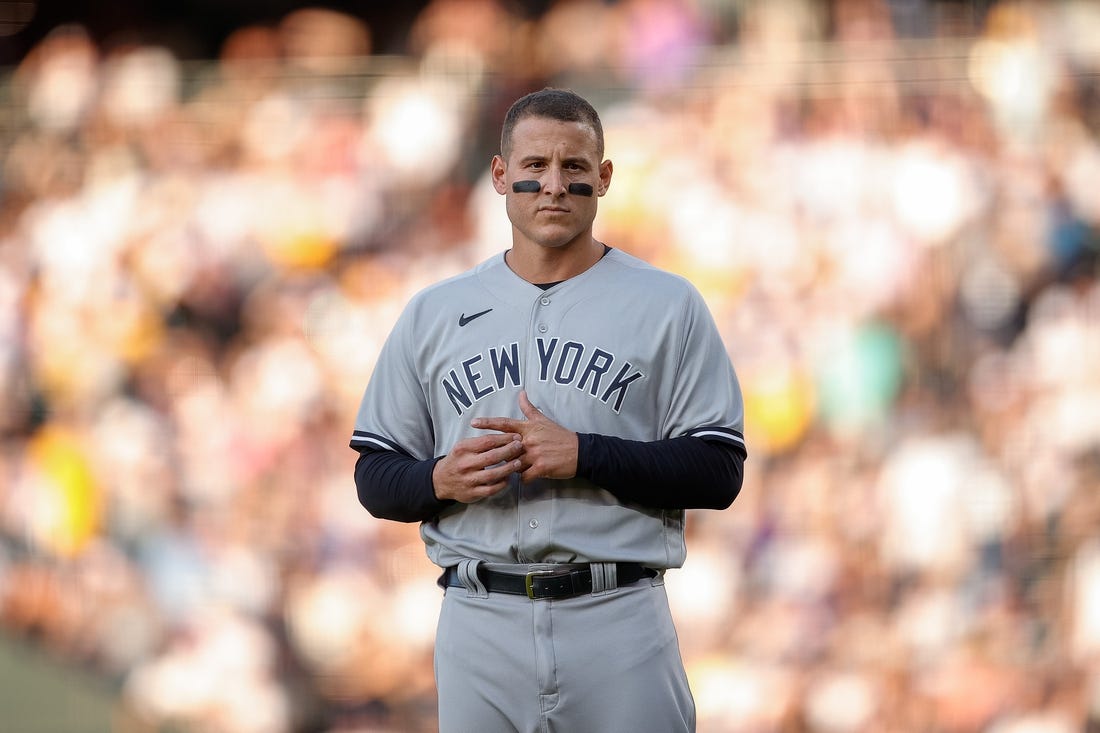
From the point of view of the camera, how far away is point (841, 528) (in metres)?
3.96

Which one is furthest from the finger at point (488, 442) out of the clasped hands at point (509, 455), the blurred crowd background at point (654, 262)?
the blurred crowd background at point (654, 262)

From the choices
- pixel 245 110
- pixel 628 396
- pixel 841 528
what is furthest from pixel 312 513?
pixel 628 396

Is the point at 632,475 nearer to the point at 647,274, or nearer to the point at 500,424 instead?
the point at 500,424

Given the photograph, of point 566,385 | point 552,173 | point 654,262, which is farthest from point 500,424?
point 654,262

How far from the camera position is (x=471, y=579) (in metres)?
1.84

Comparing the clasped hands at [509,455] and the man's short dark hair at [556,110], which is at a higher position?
the man's short dark hair at [556,110]

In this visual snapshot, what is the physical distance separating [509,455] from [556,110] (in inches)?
20.1

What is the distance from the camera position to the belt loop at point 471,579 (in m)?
1.84

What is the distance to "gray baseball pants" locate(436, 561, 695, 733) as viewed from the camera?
179 cm

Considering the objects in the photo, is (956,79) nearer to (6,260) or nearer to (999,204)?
(999,204)

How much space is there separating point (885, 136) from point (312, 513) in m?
2.23

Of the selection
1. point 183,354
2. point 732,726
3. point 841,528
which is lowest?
point 732,726

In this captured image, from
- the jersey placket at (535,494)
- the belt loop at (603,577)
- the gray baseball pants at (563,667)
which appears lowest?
the gray baseball pants at (563,667)

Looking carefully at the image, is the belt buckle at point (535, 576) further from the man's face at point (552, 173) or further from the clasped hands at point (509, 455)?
the man's face at point (552, 173)
